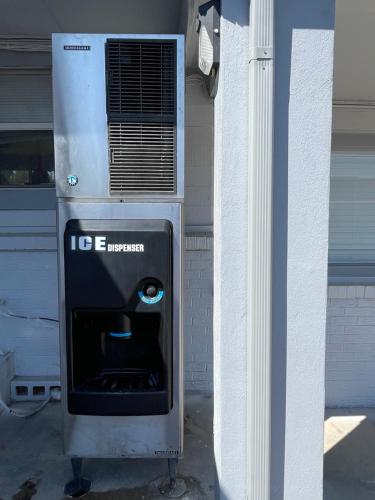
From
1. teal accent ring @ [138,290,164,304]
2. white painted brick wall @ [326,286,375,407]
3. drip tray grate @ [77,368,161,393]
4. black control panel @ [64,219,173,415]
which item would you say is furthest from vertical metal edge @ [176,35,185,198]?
white painted brick wall @ [326,286,375,407]

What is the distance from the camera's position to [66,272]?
183 centimetres

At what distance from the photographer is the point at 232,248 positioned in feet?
4.56

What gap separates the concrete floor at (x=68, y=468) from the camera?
2.03 metres

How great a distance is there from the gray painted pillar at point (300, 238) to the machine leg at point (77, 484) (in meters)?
1.11

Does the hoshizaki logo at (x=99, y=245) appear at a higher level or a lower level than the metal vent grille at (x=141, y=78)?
lower

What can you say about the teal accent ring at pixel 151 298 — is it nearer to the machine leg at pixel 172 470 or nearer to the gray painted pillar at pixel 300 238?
the gray painted pillar at pixel 300 238

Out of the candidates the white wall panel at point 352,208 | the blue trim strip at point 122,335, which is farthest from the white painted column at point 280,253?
the white wall panel at point 352,208

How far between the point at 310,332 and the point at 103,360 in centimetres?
114

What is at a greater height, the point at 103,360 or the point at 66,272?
the point at 66,272

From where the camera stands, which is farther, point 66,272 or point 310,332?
point 66,272

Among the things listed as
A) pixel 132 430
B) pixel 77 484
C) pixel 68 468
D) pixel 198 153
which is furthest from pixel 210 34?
pixel 68 468

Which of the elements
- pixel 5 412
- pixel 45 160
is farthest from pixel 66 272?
pixel 5 412

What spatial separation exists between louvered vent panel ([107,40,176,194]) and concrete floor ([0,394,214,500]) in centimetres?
156

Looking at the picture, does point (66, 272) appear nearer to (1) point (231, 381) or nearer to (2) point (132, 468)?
(1) point (231, 381)
